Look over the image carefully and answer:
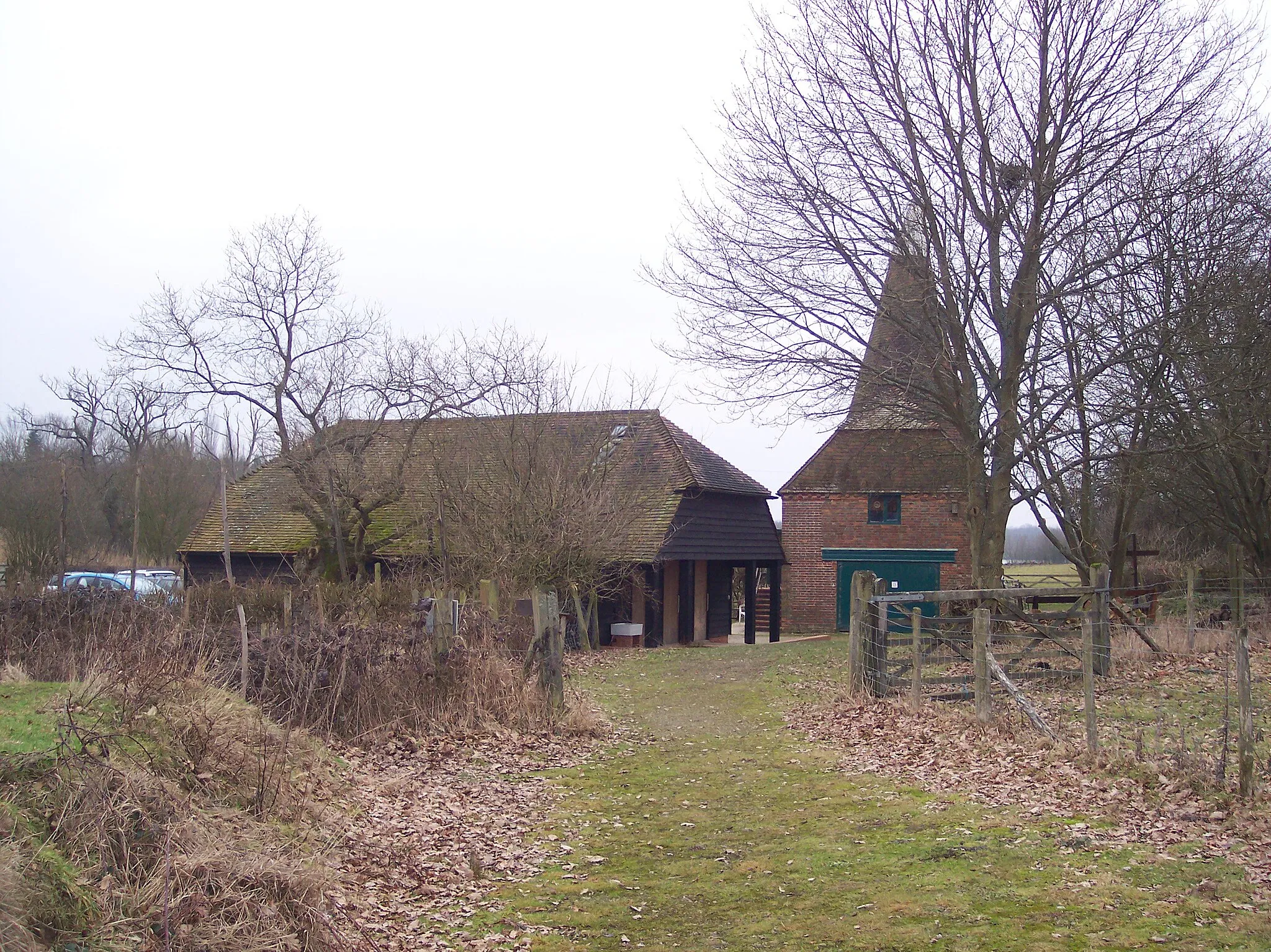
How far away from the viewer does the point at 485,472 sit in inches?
952

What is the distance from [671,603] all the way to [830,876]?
78.2 feet

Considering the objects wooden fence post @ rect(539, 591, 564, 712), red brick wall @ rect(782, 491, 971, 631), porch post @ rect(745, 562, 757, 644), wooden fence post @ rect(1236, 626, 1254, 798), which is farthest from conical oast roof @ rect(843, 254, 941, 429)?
red brick wall @ rect(782, 491, 971, 631)

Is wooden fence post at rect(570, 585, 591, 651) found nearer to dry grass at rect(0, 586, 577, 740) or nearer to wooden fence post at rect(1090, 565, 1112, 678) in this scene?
dry grass at rect(0, 586, 577, 740)

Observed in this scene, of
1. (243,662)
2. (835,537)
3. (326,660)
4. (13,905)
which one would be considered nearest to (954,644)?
(326,660)

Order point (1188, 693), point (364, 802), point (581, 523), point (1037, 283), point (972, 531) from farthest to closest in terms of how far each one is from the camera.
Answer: point (581, 523), point (972, 531), point (1037, 283), point (1188, 693), point (364, 802)

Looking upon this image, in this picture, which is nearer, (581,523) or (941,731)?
(941,731)

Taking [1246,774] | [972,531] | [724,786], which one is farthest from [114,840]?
[972,531]

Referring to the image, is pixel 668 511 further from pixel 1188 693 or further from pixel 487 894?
pixel 487 894

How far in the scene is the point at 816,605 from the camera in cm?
3450

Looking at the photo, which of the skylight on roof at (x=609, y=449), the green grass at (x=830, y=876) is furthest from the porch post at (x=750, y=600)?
the green grass at (x=830, y=876)

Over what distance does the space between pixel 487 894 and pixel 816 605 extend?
28603 mm

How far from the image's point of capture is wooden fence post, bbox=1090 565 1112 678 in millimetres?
14344

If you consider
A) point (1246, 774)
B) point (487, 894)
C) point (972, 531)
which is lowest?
point (487, 894)

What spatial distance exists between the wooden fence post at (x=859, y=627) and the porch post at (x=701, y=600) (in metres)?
17.2
